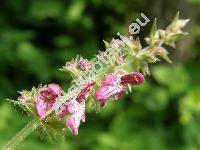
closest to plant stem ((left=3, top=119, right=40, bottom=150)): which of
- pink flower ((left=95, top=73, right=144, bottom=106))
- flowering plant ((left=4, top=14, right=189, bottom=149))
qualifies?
flowering plant ((left=4, top=14, right=189, bottom=149))

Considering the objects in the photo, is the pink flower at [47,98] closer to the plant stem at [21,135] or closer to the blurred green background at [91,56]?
the plant stem at [21,135]

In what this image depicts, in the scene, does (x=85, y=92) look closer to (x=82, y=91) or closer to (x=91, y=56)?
(x=82, y=91)

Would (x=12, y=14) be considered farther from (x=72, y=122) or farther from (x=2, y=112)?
(x=72, y=122)

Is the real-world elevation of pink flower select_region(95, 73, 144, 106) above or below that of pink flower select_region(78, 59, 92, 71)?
below

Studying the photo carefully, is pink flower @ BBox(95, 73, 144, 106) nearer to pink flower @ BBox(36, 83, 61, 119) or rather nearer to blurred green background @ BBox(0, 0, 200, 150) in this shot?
pink flower @ BBox(36, 83, 61, 119)

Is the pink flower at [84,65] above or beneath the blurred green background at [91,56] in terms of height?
beneath

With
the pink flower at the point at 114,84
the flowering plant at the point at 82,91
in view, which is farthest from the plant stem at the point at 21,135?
the pink flower at the point at 114,84
